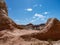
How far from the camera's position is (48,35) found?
70.0 ft

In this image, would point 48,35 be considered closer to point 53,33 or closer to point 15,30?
point 53,33

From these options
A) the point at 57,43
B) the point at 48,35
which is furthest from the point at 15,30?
the point at 57,43

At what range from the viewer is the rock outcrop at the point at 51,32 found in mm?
21034

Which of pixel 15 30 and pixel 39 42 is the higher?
pixel 15 30

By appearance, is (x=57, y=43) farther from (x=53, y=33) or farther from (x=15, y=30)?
(x=15, y=30)

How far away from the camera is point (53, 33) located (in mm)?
21547

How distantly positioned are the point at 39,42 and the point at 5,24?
6.05 m

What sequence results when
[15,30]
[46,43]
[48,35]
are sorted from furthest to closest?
[15,30], [48,35], [46,43]

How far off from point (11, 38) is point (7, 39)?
0.46 meters

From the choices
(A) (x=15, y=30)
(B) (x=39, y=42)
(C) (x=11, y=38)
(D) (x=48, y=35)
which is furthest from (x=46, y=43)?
(A) (x=15, y=30)

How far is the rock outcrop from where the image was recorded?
21034 mm

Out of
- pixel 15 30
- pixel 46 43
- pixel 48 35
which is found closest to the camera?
pixel 46 43

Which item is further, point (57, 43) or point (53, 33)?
point (53, 33)

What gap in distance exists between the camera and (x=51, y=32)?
2150 centimetres
